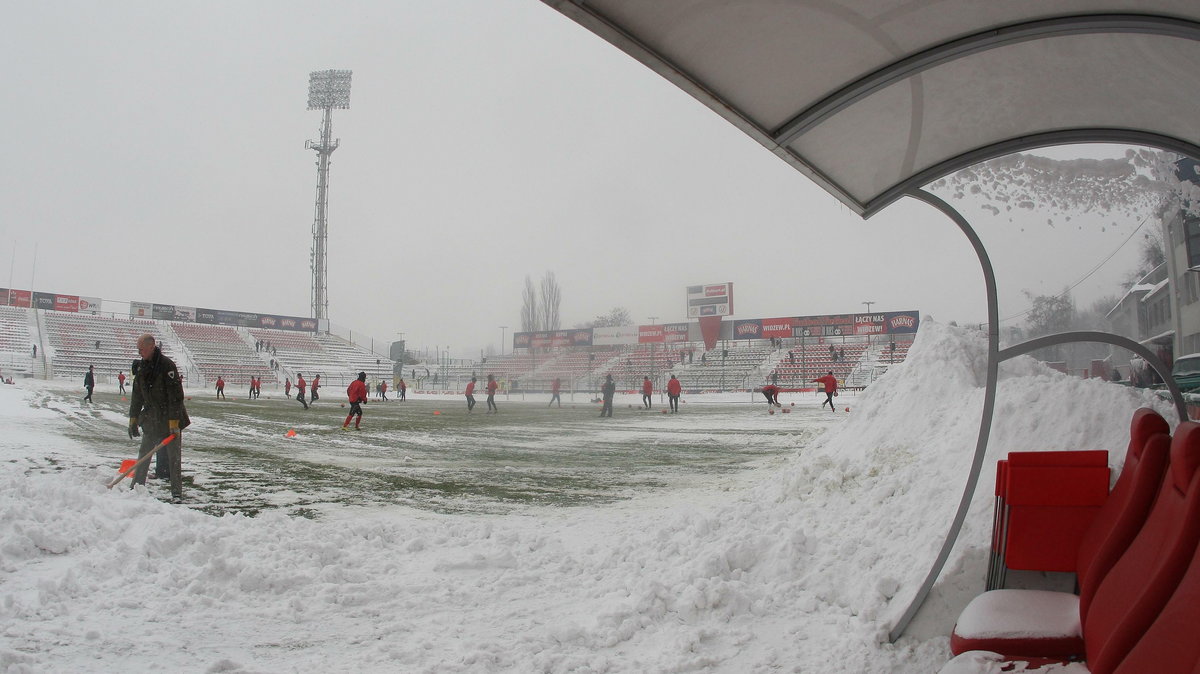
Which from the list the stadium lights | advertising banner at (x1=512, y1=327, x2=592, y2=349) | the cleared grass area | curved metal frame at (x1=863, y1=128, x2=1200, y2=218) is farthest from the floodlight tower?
curved metal frame at (x1=863, y1=128, x2=1200, y2=218)

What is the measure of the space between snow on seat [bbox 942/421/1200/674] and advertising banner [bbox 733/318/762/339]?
5544 cm

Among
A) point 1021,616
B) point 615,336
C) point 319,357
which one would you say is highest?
point 615,336

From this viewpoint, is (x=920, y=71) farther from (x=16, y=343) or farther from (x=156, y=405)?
(x=16, y=343)

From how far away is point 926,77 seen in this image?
9.96 ft

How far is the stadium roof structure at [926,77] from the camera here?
242 centimetres

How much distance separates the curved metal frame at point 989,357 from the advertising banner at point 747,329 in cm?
5399

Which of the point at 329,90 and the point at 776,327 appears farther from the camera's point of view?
the point at 329,90

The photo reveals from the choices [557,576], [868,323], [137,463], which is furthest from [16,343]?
[557,576]

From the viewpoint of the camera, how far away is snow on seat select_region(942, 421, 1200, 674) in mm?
1775

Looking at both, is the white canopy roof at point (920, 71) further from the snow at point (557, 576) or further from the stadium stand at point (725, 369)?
the stadium stand at point (725, 369)

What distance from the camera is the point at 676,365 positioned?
175ft

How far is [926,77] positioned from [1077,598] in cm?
233

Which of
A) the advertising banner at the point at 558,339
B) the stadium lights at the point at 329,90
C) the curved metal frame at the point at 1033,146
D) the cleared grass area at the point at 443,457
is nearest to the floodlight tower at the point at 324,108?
the stadium lights at the point at 329,90

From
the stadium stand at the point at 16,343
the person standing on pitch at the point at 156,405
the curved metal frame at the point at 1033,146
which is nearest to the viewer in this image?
the curved metal frame at the point at 1033,146
